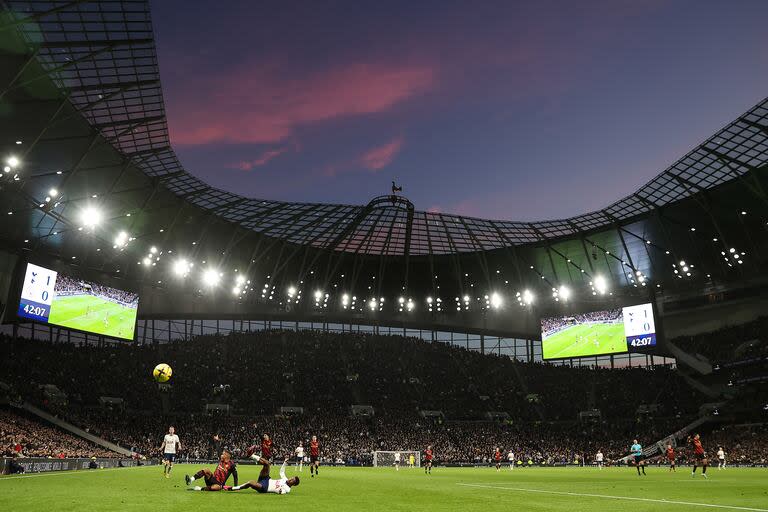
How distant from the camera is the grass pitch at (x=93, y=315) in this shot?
168 ft

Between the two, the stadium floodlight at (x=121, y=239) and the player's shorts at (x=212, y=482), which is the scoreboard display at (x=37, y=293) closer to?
the stadium floodlight at (x=121, y=239)

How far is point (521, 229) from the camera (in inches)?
2591

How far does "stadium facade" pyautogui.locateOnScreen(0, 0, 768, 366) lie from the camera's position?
36.3 metres

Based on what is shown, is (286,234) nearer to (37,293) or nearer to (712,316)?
(37,293)

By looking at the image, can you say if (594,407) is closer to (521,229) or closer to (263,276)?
(521,229)

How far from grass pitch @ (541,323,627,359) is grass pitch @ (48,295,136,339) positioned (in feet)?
156

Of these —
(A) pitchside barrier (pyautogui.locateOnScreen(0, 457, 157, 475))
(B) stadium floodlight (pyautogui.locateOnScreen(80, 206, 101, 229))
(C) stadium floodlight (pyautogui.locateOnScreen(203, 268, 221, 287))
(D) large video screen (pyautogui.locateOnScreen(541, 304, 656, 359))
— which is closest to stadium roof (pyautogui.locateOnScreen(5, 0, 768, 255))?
(B) stadium floodlight (pyautogui.locateOnScreen(80, 206, 101, 229))

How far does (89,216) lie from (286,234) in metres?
23.2

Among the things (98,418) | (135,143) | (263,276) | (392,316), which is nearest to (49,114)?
(135,143)

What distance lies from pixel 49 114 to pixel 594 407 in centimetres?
6551

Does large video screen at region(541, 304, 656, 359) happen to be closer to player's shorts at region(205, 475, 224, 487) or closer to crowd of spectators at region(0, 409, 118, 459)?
crowd of spectators at region(0, 409, 118, 459)

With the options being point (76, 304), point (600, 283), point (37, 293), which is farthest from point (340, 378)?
point (37, 293)

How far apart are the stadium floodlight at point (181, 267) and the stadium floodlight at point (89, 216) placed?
811 centimetres

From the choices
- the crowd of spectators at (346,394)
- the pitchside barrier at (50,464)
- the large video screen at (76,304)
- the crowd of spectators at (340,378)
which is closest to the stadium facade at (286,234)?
the large video screen at (76,304)
